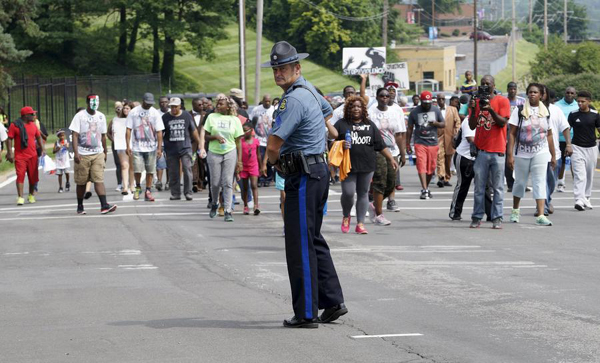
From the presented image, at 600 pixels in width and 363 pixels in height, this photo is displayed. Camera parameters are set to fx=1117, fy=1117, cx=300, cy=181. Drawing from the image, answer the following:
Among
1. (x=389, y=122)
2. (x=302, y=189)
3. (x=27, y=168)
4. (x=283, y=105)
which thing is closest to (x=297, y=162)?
(x=302, y=189)

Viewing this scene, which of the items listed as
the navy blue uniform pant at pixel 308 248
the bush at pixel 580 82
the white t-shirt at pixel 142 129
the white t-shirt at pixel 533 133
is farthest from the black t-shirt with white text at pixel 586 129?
the bush at pixel 580 82

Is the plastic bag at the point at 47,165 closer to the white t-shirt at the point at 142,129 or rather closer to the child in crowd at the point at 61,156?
the child in crowd at the point at 61,156

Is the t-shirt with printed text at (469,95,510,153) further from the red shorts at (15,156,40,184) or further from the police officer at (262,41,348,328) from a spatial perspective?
the red shorts at (15,156,40,184)

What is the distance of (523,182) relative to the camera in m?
15.9

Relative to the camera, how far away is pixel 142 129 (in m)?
20.6

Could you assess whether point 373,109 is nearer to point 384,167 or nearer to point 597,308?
point 384,167

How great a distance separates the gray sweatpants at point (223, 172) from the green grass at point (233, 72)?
175 feet

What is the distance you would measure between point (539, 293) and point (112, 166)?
23.8 metres

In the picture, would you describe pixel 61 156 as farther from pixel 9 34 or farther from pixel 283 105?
pixel 9 34

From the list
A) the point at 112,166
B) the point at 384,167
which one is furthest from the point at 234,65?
the point at 384,167

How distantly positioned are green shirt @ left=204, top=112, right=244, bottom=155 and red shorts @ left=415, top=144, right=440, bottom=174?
14.8 feet

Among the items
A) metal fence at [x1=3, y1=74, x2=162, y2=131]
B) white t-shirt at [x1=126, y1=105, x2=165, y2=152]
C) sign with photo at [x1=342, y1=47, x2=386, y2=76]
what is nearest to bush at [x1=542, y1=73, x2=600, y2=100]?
metal fence at [x1=3, y1=74, x2=162, y2=131]

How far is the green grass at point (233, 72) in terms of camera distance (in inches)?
2923

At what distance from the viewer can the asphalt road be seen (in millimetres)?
7578
